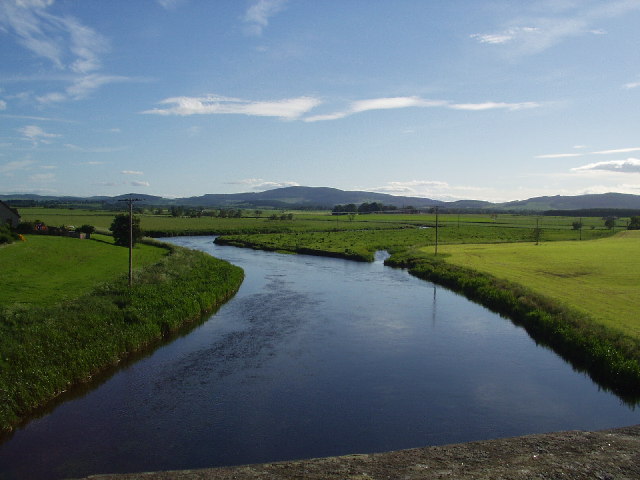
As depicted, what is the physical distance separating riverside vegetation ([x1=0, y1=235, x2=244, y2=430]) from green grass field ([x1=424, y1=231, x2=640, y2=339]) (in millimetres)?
20847

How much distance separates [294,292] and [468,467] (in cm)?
2414

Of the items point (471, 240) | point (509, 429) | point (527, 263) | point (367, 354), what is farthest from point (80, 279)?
point (471, 240)

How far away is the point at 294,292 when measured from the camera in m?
34.9

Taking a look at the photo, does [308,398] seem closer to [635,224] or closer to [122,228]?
[122,228]

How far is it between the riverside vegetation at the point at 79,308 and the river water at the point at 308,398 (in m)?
1.00

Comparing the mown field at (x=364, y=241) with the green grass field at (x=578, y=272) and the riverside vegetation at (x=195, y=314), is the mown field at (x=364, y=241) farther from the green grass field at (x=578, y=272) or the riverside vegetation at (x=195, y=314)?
the riverside vegetation at (x=195, y=314)

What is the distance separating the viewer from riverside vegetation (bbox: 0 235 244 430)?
16078 mm

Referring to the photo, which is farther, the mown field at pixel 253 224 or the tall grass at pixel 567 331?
the mown field at pixel 253 224

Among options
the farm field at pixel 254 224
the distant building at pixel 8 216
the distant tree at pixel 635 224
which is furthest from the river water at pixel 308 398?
the distant tree at pixel 635 224

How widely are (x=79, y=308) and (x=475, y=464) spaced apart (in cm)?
1789

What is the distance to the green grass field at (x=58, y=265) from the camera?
24.9m

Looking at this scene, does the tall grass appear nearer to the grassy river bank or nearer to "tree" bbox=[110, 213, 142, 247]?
the grassy river bank

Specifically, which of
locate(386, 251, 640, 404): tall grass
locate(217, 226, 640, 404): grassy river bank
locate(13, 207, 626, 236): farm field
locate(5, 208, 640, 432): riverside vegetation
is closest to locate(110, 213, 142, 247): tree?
locate(5, 208, 640, 432): riverside vegetation

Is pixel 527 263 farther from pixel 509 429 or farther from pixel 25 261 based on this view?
pixel 25 261
